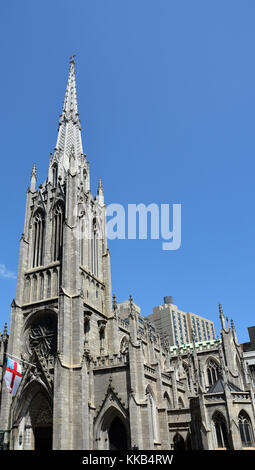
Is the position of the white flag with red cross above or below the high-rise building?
below

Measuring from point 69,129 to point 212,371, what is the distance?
42.1 m

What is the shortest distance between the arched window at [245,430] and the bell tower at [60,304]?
12.3 m

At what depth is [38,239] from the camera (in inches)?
1714

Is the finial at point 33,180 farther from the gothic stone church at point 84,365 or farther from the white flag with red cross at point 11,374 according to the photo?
the white flag with red cross at point 11,374

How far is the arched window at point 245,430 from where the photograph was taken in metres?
27.4

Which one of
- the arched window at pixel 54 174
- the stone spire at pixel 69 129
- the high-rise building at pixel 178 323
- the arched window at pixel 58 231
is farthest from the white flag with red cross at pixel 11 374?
the high-rise building at pixel 178 323

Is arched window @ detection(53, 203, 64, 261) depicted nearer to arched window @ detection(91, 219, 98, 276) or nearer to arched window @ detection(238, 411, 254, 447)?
arched window @ detection(91, 219, 98, 276)

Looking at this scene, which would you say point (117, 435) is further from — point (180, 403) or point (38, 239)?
point (38, 239)

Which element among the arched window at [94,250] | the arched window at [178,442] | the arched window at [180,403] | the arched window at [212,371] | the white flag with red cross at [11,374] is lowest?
the arched window at [178,442]

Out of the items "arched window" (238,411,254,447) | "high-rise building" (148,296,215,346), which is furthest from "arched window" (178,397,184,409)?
"high-rise building" (148,296,215,346)

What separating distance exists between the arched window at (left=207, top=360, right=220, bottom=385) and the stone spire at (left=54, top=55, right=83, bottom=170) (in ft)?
120

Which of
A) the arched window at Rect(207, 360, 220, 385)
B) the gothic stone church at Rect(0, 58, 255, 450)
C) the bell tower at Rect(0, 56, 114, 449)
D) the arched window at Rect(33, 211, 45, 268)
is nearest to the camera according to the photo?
the gothic stone church at Rect(0, 58, 255, 450)

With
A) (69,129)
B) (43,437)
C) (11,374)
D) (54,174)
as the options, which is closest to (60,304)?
(11,374)

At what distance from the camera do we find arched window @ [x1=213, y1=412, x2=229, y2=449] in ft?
90.1
